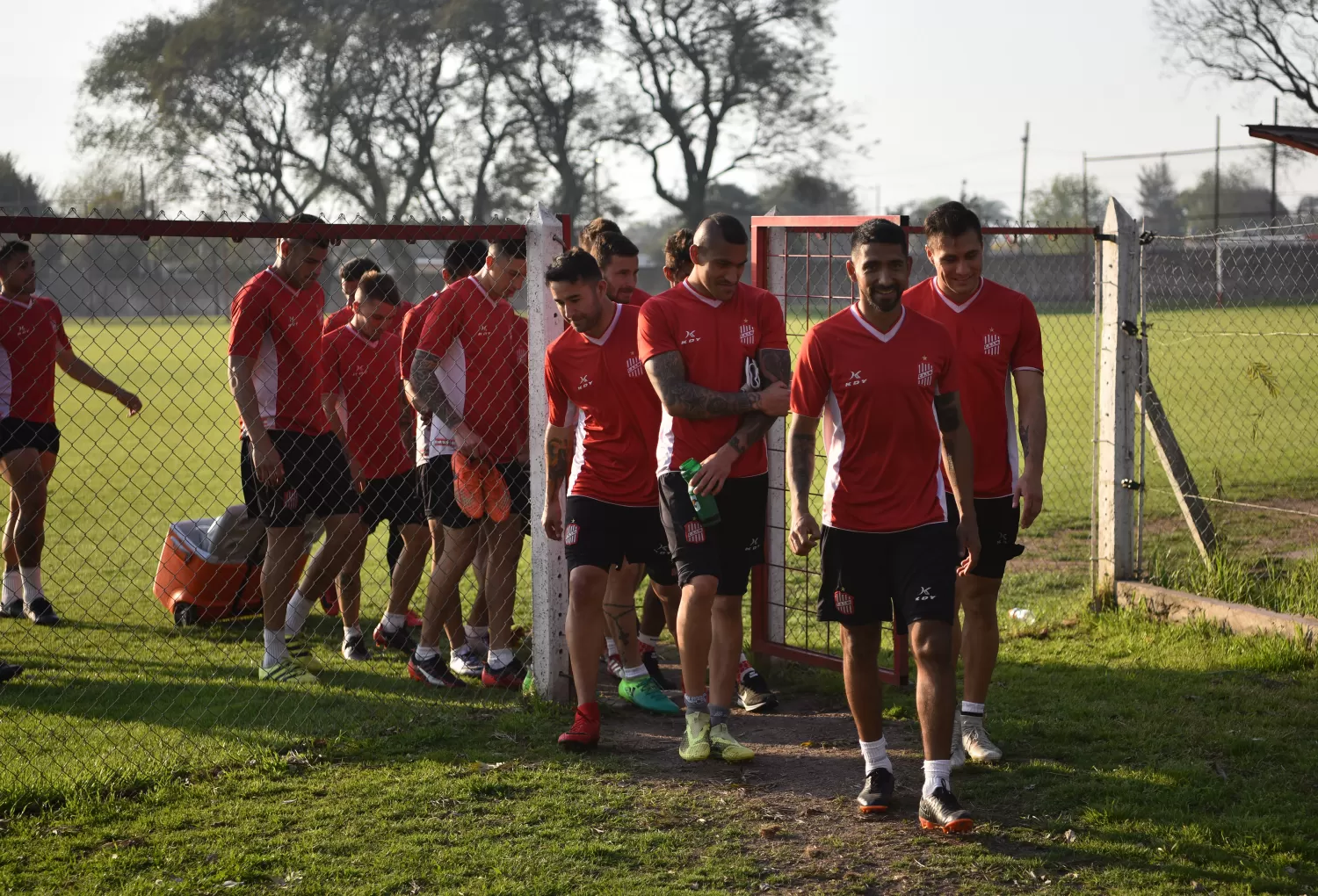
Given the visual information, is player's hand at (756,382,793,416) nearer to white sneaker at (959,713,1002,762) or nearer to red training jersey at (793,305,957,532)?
red training jersey at (793,305,957,532)

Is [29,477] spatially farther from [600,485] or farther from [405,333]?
[600,485]

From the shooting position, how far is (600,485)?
531 centimetres

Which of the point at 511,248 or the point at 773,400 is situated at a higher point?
the point at 511,248

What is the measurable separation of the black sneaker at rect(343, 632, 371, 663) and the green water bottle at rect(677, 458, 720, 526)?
2.70 metres

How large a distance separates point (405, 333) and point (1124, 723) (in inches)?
145

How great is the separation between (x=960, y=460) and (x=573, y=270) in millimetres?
1699

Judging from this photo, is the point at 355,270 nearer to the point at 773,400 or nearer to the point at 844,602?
the point at 773,400

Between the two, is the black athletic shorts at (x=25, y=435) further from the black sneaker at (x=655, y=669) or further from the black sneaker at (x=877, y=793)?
the black sneaker at (x=877, y=793)

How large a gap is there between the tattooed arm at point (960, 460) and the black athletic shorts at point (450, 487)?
7.40ft

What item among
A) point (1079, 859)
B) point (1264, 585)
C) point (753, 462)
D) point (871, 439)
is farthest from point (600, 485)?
point (1264, 585)

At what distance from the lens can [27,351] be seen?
7.62 meters

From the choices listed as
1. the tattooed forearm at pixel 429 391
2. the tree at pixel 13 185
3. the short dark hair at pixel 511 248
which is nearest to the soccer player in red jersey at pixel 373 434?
the tattooed forearm at pixel 429 391

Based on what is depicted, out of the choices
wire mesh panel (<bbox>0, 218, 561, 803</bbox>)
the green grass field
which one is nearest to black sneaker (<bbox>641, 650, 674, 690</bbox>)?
the green grass field

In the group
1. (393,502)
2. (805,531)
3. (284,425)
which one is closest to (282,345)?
(284,425)
